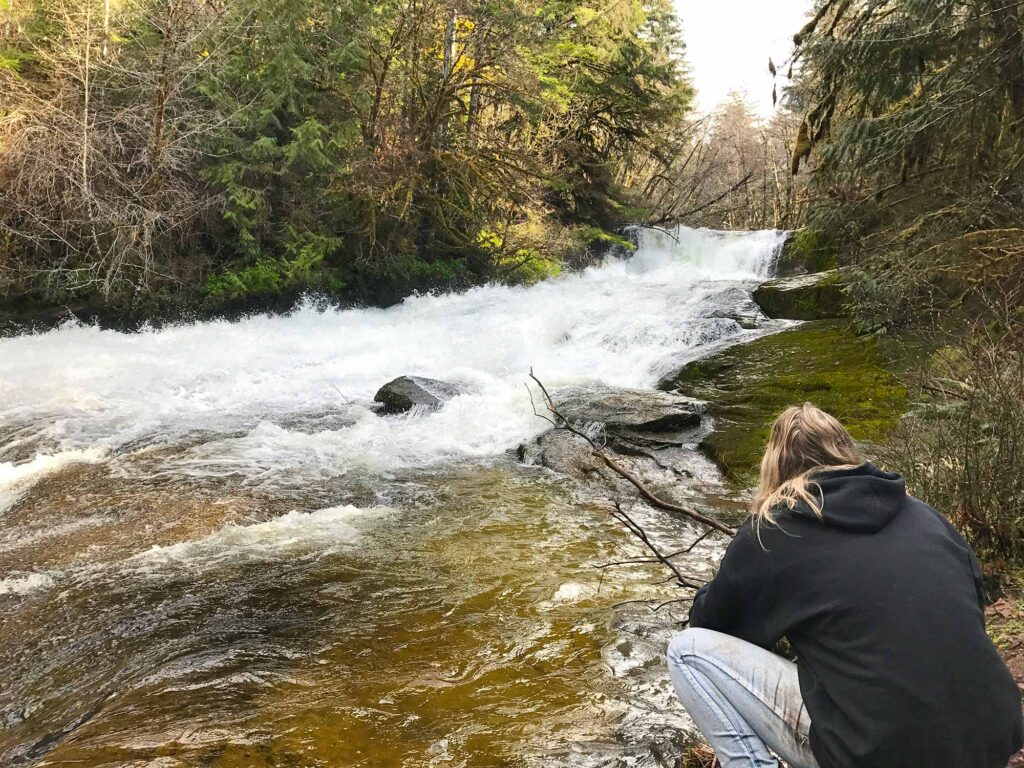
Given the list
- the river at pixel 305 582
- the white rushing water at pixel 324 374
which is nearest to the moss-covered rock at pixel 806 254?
the white rushing water at pixel 324 374

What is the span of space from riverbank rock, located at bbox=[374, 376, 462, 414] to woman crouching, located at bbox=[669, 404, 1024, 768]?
7122 mm

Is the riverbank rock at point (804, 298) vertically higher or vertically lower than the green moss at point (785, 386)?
higher

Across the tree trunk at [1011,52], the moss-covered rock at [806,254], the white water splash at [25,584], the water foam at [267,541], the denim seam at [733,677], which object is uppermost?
the tree trunk at [1011,52]

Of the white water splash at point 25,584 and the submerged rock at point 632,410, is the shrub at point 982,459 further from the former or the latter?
the white water splash at point 25,584

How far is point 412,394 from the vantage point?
30.2ft

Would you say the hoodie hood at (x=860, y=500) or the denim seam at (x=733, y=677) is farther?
the denim seam at (x=733, y=677)

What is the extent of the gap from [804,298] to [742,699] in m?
10.6

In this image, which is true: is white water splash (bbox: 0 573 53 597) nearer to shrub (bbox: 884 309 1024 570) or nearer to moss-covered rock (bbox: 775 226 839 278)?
shrub (bbox: 884 309 1024 570)

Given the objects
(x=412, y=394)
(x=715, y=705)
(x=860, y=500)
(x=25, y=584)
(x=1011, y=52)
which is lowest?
(x=25, y=584)

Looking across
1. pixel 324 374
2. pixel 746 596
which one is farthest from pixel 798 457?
pixel 324 374

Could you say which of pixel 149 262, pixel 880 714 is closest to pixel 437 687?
pixel 880 714

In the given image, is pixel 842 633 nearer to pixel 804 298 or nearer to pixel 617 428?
pixel 617 428

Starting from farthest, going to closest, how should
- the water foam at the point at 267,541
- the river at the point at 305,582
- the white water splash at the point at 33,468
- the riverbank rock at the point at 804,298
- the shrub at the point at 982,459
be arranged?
1. the riverbank rock at the point at 804,298
2. the white water splash at the point at 33,468
3. the water foam at the point at 267,541
4. the shrub at the point at 982,459
5. the river at the point at 305,582

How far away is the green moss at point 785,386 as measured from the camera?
7.19 m
